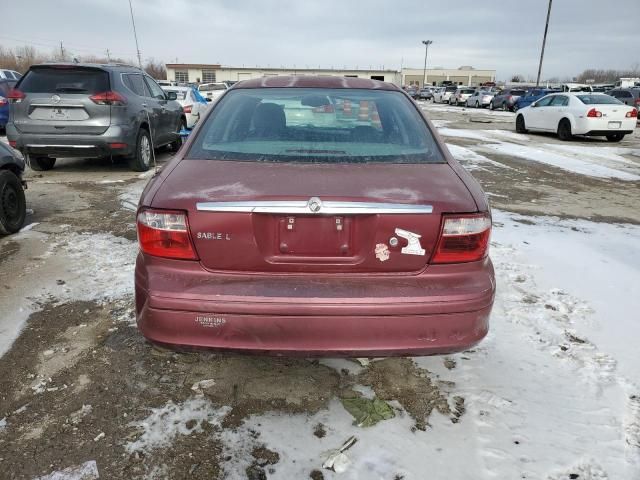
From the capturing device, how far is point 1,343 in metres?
3.08

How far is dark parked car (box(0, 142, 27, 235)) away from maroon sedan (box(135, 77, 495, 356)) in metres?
3.63

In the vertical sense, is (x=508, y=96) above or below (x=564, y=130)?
above

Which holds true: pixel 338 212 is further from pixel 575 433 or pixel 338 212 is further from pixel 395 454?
pixel 575 433

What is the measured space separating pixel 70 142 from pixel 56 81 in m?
0.95

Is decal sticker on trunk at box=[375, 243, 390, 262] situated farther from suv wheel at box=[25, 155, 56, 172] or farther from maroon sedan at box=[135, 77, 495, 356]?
suv wheel at box=[25, 155, 56, 172]

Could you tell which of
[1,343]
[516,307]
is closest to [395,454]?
[516,307]

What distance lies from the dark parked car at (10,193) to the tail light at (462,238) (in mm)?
4671

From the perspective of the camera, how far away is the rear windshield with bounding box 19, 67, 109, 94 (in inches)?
297

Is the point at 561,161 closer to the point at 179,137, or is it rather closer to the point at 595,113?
the point at 595,113

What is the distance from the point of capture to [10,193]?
5.17m

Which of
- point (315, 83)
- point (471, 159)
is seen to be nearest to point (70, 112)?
point (315, 83)

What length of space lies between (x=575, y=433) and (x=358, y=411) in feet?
3.31

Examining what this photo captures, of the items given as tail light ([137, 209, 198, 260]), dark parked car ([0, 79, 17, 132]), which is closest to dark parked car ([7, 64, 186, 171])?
tail light ([137, 209, 198, 260])

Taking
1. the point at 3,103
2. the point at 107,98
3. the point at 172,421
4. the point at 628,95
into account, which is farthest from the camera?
the point at 628,95
